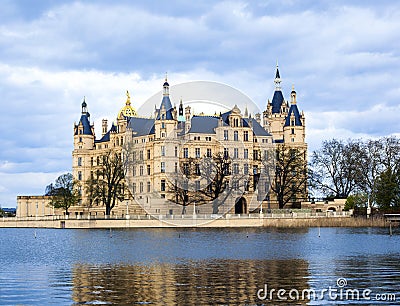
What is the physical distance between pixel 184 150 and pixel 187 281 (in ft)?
216

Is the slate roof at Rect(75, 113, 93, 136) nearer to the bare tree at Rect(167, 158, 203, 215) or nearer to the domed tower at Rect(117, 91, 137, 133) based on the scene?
the domed tower at Rect(117, 91, 137, 133)

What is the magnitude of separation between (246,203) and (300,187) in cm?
656

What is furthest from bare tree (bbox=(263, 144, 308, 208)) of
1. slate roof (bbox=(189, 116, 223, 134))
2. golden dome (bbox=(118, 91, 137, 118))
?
golden dome (bbox=(118, 91, 137, 118))

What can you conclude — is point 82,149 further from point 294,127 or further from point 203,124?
point 294,127

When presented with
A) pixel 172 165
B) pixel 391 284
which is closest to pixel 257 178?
pixel 172 165

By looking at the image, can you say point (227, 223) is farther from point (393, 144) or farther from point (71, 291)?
point (71, 291)

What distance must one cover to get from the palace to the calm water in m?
43.6

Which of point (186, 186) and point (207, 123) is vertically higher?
point (207, 123)

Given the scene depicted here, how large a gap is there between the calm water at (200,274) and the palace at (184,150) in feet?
143

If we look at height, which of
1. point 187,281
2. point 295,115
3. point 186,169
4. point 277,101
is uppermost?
point 277,101

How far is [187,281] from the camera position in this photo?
72.1 feet

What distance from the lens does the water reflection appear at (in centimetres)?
1852

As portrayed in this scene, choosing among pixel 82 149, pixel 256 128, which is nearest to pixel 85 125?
pixel 82 149

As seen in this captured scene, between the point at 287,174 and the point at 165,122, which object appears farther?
the point at 165,122
